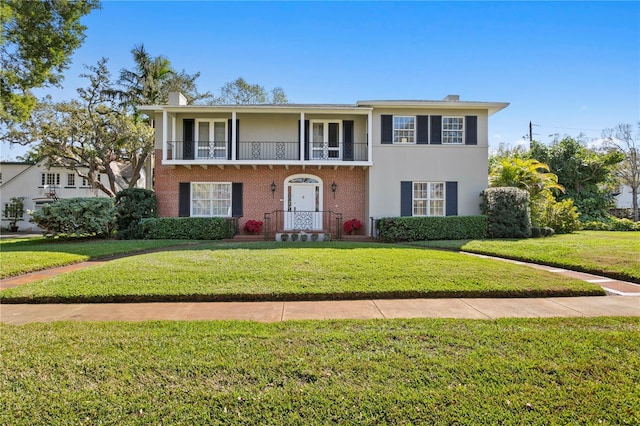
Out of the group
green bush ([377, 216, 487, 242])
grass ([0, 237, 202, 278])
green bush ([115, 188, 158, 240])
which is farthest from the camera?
green bush ([115, 188, 158, 240])

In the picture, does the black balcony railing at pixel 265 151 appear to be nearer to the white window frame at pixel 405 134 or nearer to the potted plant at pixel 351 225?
the white window frame at pixel 405 134

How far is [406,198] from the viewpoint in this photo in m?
15.5

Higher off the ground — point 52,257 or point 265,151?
point 265,151

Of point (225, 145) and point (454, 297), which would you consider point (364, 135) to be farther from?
point (454, 297)

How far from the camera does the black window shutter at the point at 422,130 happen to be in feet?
51.0

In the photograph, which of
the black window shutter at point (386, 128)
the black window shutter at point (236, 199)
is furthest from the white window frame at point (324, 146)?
the black window shutter at point (236, 199)

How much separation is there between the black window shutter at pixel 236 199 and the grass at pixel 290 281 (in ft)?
26.2

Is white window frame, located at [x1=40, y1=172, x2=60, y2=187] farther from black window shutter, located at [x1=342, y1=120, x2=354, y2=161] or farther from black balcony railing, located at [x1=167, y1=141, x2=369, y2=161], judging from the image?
black window shutter, located at [x1=342, y1=120, x2=354, y2=161]

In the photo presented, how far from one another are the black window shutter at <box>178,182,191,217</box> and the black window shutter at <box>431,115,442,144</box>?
1112 centimetres

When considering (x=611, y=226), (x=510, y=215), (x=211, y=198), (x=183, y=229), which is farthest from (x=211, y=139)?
(x=611, y=226)

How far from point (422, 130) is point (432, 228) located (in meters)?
4.62

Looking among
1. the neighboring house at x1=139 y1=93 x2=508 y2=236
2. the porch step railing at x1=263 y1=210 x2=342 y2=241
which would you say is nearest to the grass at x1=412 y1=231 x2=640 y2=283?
the neighboring house at x1=139 y1=93 x2=508 y2=236

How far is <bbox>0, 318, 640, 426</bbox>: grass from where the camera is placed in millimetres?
2465

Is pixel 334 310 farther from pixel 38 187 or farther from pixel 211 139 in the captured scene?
pixel 38 187
